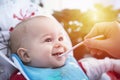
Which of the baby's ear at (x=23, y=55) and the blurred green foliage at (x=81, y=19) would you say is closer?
the baby's ear at (x=23, y=55)

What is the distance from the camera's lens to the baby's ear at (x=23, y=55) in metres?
0.99

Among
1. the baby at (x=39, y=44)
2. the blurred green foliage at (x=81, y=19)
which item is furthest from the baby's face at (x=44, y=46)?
the blurred green foliage at (x=81, y=19)

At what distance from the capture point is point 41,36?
1.00 m

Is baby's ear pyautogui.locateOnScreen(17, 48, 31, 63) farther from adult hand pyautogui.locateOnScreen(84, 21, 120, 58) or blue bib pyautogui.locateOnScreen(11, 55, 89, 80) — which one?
adult hand pyautogui.locateOnScreen(84, 21, 120, 58)

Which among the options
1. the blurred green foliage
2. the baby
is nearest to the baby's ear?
the baby

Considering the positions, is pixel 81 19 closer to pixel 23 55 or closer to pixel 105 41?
pixel 105 41

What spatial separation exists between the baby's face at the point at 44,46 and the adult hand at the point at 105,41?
0.13m

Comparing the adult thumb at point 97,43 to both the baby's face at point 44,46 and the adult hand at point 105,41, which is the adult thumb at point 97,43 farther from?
the baby's face at point 44,46

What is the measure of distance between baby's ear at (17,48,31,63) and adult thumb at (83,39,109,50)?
24 cm

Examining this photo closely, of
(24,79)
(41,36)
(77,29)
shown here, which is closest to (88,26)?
(77,29)

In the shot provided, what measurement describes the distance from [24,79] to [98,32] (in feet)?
1.16

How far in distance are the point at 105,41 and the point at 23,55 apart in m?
0.33

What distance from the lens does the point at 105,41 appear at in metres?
1.09

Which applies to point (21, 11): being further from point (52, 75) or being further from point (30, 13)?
point (52, 75)
